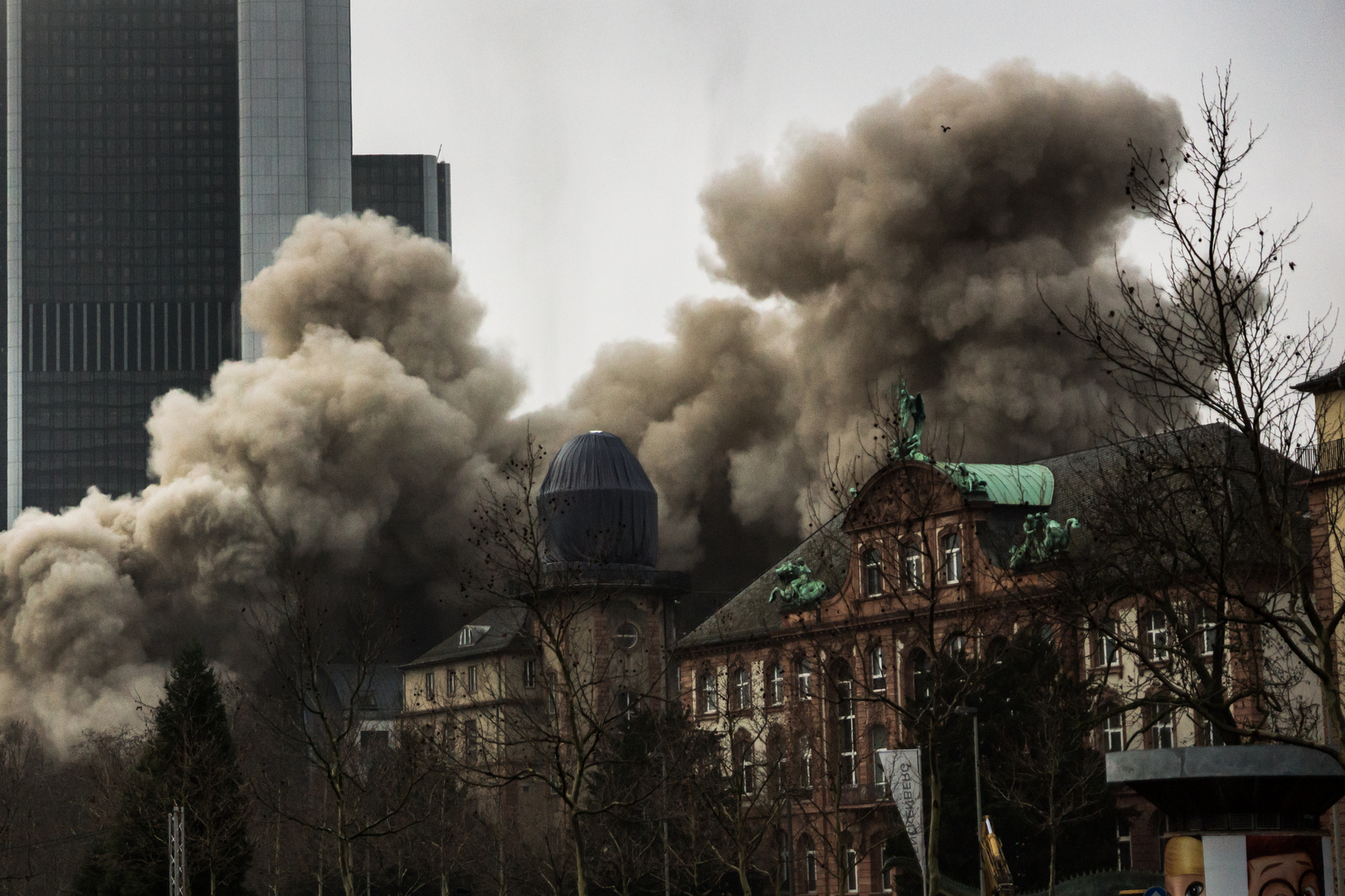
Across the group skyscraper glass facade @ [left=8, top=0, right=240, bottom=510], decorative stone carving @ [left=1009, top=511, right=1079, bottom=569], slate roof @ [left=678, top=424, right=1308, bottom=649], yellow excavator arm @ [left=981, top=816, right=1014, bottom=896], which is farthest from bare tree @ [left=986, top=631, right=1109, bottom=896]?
skyscraper glass facade @ [left=8, top=0, right=240, bottom=510]

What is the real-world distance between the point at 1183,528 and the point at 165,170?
155m

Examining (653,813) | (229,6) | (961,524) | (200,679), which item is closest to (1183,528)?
(200,679)

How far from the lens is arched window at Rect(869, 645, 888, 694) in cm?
7300

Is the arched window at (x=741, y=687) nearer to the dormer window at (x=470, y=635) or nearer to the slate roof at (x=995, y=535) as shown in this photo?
the slate roof at (x=995, y=535)

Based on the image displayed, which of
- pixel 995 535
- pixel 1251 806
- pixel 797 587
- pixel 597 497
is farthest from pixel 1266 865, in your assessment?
pixel 597 497

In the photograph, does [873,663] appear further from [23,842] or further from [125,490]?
[125,490]

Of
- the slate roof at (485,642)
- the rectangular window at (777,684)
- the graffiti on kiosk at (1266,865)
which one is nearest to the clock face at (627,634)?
the slate roof at (485,642)

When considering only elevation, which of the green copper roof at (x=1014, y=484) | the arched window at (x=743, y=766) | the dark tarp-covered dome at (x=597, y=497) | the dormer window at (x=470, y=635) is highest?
the dark tarp-covered dome at (x=597, y=497)

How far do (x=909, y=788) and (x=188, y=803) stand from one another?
2055 centimetres

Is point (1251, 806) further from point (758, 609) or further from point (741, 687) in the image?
point (758, 609)

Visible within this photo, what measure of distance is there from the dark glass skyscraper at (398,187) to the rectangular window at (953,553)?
11638 cm

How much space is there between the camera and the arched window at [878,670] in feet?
240

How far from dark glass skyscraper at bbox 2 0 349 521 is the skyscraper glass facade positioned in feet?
0.43

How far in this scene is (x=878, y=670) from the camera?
245 ft
